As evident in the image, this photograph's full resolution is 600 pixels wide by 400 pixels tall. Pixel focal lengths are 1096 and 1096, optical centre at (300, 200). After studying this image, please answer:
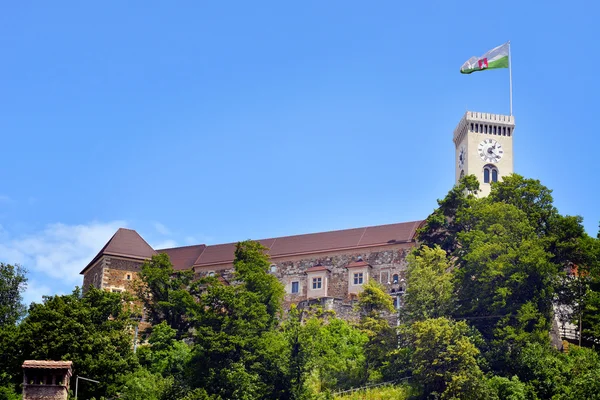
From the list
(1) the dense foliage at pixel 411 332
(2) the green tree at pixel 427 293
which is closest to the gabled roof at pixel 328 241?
(1) the dense foliage at pixel 411 332

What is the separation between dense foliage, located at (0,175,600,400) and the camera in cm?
5303

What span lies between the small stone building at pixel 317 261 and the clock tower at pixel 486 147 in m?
6.76

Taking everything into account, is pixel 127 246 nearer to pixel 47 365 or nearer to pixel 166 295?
pixel 166 295

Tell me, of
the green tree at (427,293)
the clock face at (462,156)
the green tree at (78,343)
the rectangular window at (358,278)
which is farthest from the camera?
the clock face at (462,156)

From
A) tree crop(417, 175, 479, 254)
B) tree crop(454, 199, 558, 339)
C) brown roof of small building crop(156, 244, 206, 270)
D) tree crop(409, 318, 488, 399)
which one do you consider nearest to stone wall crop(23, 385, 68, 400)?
tree crop(409, 318, 488, 399)

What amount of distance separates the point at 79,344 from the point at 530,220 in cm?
2652

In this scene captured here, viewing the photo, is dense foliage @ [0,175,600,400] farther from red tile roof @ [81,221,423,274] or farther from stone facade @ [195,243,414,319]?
red tile roof @ [81,221,423,274]

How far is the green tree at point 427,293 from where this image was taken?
58.6m

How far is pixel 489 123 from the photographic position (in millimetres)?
87438

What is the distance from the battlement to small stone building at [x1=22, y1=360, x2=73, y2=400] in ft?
167

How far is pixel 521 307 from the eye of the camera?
57812 millimetres

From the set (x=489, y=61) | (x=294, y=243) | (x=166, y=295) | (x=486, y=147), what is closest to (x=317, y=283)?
(x=294, y=243)

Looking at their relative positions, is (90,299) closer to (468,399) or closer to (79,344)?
(79,344)

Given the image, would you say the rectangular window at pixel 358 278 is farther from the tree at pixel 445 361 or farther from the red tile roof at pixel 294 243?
the tree at pixel 445 361
